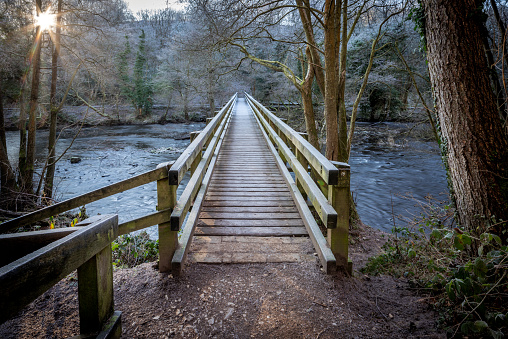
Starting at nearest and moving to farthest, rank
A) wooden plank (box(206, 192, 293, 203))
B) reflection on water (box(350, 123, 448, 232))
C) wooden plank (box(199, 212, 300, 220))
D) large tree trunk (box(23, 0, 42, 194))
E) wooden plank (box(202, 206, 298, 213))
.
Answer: wooden plank (box(199, 212, 300, 220)) → wooden plank (box(202, 206, 298, 213)) → wooden plank (box(206, 192, 293, 203)) → large tree trunk (box(23, 0, 42, 194)) → reflection on water (box(350, 123, 448, 232))

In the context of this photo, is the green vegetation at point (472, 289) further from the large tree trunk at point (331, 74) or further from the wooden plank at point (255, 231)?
the large tree trunk at point (331, 74)

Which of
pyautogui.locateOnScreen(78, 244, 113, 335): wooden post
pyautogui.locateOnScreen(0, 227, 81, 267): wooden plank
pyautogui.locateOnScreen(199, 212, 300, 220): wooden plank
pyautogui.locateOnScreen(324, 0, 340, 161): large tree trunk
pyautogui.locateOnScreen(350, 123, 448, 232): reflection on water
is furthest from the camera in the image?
pyautogui.locateOnScreen(350, 123, 448, 232): reflection on water


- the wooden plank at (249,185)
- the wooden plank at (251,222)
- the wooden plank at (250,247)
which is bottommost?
the wooden plank at (250,247)

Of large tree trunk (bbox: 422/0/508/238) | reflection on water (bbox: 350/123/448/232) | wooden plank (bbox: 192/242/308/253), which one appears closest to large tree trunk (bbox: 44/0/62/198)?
wooden plank (bbox: 192/242/308/253)

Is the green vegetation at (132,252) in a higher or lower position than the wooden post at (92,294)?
lower

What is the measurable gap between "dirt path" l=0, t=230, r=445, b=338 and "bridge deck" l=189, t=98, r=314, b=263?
0.72 ft

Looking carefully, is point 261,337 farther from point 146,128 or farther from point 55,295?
point 146,128

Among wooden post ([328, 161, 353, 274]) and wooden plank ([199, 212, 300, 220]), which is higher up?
wooden post ([328, 161, 353, 274])

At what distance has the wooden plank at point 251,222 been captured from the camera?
4.12 m

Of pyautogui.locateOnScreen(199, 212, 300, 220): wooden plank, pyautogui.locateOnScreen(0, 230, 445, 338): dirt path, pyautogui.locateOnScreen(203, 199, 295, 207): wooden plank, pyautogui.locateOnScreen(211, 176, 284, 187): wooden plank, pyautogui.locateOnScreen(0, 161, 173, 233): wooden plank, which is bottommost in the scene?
pyautogui.locateOnScreen(0, 230, 445, 338): dirt path

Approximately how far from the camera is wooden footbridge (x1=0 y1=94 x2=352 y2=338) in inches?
51.9

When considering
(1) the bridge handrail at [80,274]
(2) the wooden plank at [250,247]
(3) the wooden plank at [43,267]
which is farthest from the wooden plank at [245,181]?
(3) the wooden plank at [43,267]

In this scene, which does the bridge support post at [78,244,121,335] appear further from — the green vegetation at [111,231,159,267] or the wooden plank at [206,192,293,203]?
the green vegetation at [111,231,159,267]

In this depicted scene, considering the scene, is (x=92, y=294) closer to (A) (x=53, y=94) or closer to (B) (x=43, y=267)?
(B) (x=43, y=267)
